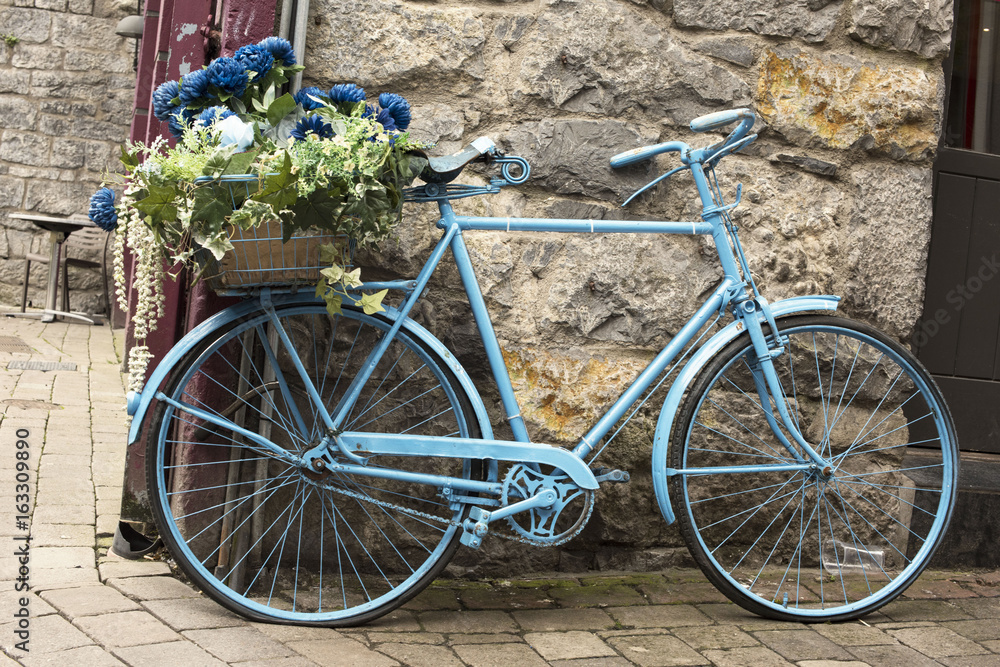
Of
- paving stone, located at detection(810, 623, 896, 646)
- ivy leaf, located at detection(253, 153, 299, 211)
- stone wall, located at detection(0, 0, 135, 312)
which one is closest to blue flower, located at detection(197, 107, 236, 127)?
ivy leaf, located at detection(253, 153, 299, 211)

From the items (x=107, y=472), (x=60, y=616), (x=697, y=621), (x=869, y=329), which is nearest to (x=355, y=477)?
(x=60, y=616)

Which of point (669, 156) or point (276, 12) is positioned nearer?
point (276, 12)

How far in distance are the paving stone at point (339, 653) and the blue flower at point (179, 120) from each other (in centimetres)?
140

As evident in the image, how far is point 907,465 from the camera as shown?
3455mm

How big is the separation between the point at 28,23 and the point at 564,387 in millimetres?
8785

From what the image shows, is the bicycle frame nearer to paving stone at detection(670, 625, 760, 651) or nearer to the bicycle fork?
the bicycle fork

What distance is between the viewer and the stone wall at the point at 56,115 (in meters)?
9.43

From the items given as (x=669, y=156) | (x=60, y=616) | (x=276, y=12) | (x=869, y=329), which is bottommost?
(x=60, y=616)

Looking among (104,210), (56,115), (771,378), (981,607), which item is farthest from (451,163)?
(56,115)

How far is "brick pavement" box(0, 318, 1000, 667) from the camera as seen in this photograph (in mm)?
2334

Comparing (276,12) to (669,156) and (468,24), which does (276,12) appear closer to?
(468,24)

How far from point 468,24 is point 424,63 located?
194 mm

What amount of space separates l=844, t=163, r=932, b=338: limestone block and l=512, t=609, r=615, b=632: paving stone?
1441 mm

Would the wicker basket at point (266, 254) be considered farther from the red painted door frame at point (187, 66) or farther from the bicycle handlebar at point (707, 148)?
the bicycle handlebar at point (707, 148)
